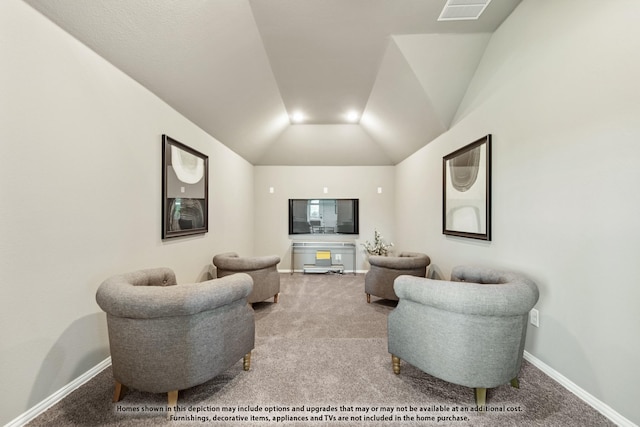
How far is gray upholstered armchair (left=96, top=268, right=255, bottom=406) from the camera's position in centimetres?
149

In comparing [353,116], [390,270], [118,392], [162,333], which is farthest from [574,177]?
[353,116]

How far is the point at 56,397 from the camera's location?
162cm

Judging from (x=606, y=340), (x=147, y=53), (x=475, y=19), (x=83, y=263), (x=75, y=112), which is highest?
(x=475, y=19)

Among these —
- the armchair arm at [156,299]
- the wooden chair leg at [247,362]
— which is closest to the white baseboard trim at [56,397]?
the armchair arm at [156,299]

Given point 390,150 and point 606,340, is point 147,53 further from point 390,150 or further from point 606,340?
point 390,150

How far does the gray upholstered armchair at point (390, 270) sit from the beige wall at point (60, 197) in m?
2.70

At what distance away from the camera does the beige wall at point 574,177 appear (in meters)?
1.47

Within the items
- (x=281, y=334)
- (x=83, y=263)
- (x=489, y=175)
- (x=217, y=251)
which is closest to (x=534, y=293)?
(x=489, y=175)

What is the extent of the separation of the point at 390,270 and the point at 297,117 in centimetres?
317

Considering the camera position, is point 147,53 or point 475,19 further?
point 475,19

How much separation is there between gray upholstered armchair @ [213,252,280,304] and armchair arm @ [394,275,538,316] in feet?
7.22

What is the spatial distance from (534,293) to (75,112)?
3.32 m

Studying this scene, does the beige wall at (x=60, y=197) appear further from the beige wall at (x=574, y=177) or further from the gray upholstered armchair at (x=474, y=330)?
the beige wall at (x=574, y=177)

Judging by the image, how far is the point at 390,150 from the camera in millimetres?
5238
